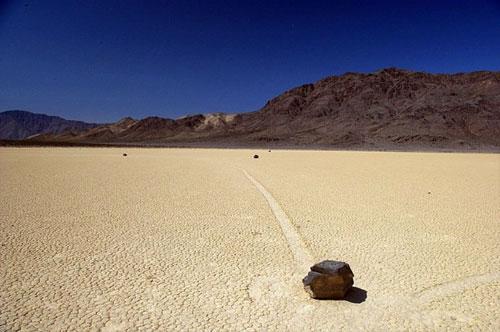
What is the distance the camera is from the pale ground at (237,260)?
144 inches

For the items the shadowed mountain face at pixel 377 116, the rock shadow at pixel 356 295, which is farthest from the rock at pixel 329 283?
the shadowed mountain face at pixel 377 116

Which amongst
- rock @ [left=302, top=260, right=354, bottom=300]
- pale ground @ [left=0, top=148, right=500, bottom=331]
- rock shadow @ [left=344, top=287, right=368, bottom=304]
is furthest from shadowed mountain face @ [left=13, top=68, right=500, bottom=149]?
rock @ [left=302, top=260, right=354, bottom=300]

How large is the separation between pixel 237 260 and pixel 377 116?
8238cm

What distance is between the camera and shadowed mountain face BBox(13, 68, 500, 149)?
227 feet

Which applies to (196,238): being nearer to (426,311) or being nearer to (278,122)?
(426,311)

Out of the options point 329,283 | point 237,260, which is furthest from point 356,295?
point 237,260

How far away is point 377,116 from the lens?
81188mm

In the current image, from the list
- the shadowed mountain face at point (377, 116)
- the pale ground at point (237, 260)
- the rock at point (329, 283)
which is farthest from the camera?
the shadowed mountain face at point (377, 116)

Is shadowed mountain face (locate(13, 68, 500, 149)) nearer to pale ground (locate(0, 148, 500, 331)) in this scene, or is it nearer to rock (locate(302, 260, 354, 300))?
pale ground (locate(0, 148, 500, 331))

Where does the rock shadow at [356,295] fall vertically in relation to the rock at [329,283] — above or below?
below

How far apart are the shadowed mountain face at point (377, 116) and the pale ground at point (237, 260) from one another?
62.5 meters

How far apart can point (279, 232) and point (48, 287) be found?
3.76 metres

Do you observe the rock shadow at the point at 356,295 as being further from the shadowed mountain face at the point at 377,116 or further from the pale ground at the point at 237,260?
the shadowed mountain face at the point at 377,116

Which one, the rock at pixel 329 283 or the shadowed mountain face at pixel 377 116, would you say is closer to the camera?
the rock at pixel 329 283
